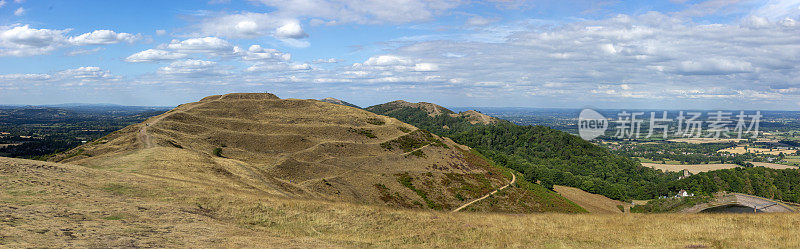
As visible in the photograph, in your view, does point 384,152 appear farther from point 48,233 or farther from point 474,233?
point 48,233

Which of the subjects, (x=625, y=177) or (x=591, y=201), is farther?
(x=625, y=177)

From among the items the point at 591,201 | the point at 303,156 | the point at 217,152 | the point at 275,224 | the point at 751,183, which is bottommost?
the point at 591,201

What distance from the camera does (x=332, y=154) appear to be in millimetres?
76438

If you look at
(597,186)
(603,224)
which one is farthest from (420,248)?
(597,186)

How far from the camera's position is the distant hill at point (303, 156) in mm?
46000

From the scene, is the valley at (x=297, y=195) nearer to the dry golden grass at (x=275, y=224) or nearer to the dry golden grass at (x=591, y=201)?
the dry golden grass at (x=275, y=224)

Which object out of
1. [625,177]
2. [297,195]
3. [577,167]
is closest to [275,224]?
[297,195]

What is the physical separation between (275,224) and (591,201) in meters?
99.2

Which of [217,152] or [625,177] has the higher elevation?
[217,152]

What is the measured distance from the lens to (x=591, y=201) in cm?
10200

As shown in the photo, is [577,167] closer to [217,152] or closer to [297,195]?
[217,152]

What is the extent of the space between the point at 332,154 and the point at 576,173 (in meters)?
118

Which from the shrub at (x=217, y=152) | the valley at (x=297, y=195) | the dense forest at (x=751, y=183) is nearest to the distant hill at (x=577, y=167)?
the dense forest at (x=751, y=183)

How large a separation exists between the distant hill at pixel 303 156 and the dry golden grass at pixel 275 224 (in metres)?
9.30
